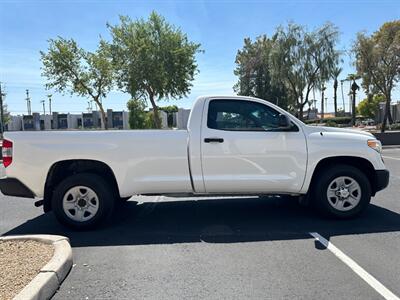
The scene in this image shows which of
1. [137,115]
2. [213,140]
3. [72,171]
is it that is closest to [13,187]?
[72,171]

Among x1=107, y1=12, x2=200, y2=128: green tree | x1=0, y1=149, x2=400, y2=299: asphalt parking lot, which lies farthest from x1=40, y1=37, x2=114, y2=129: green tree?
x1=0, y1=149, x2=400, y2=299: asphalt parking lot

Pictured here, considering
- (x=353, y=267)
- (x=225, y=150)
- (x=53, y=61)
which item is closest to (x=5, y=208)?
(x=225, y=150)

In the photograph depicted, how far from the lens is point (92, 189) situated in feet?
20.4

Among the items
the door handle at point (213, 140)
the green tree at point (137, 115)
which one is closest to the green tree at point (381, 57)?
the green tree at point (137, 115)

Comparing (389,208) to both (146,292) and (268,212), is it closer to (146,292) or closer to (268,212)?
(268,212)

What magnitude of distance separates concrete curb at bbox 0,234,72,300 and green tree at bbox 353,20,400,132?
2671cm

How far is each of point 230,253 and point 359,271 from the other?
4.82 ft

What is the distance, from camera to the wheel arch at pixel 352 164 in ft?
21.5

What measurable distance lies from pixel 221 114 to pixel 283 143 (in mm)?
1035

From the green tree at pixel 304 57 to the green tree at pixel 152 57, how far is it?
21.8ft

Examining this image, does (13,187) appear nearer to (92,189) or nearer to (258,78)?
(92,189)

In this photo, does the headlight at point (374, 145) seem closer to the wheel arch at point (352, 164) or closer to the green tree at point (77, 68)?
the wheel arch at point (352, 164)

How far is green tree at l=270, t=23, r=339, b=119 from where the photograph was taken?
33.0 metres

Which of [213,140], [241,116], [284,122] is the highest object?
[241,116]
